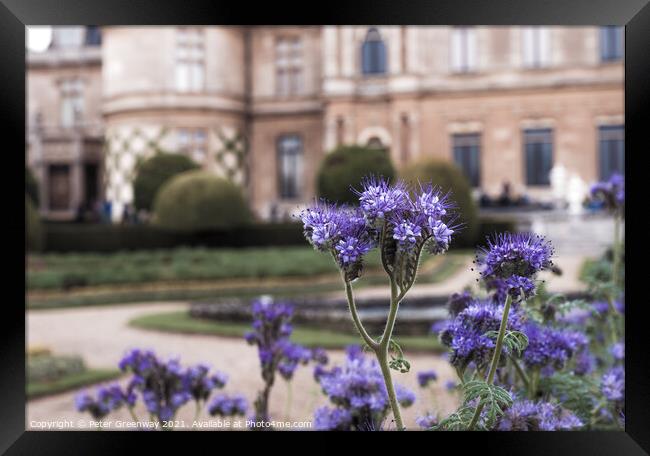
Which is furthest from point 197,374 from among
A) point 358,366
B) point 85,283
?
point 85,283

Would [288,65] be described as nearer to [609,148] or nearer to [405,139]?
[405,139]

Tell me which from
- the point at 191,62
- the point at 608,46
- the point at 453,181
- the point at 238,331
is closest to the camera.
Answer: the point at 238,331

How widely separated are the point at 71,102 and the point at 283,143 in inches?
361

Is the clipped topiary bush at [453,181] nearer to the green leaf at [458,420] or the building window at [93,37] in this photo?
the green leaf at [458,420]

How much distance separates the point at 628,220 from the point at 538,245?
298mm

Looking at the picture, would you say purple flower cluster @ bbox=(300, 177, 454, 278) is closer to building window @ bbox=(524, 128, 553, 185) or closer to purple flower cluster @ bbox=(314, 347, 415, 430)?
purple flower cluster @ bbox=(314, 347, 415, 430)

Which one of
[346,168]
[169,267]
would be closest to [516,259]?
[169,267]

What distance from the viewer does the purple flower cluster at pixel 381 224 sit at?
4.99 feet

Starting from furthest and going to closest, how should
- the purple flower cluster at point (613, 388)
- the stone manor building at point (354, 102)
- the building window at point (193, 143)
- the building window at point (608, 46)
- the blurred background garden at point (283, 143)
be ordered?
the building window at point (193, 143), the stone manor building at point (354, 102), the building window at point (608, 46), the blurred background garden at point (283, 143), the purple flower cluster at point (613, 388)

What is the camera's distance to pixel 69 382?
20.3 feet

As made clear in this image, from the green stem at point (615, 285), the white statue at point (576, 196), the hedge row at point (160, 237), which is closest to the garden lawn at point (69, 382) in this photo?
the green stem at point (615, 285)

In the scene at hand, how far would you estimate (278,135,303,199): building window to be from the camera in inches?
1033

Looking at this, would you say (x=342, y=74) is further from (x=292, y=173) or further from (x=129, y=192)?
(x=129, y=192)

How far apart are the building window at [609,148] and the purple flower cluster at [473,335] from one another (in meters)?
22.3
